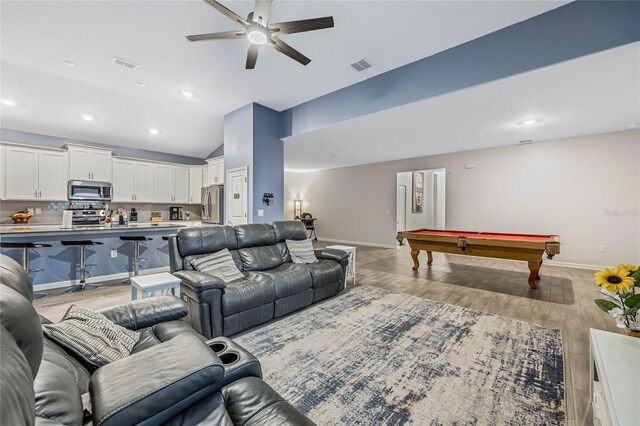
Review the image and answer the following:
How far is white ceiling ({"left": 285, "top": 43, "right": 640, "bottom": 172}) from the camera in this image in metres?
2.93

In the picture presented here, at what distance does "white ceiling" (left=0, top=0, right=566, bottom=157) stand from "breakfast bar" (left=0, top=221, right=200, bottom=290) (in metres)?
2.32

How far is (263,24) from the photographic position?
2.35 m

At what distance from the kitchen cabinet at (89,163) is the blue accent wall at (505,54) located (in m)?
5.39

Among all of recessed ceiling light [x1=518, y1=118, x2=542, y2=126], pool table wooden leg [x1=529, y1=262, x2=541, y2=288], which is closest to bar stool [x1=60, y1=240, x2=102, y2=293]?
pool table wooden leg [x1=529, y1=262, x2=541, y2=288]

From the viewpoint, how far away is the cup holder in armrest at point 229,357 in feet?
4.07

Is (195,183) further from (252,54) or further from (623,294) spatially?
(623,294)

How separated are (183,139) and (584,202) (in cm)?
891

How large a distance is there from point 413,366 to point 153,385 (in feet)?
6.12

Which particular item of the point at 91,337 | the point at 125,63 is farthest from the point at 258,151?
the point at 91,337

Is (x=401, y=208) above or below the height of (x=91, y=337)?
above

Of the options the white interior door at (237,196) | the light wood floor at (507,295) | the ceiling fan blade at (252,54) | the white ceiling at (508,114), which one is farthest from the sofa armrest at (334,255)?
the ceiling fan blade at (252,54)

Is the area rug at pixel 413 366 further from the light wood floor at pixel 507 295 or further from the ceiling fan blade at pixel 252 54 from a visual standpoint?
the ceiling fan blade at pixel 252 54

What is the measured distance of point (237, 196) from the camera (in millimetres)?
5242

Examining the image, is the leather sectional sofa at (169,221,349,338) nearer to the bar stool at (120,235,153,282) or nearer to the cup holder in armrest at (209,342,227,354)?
the cup holder in armrest at (209,342,227,354)
